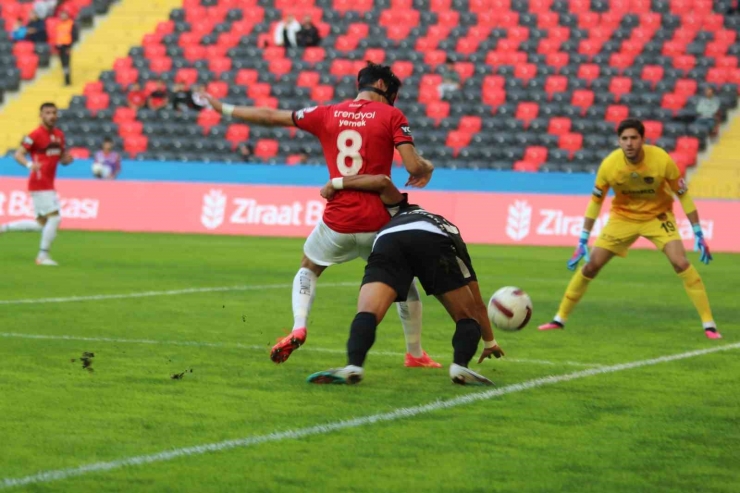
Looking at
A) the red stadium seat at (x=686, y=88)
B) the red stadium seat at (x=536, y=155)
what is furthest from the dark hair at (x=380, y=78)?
the red stadium seat at (x=686, y=88)

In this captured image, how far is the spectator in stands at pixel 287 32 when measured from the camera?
110ft

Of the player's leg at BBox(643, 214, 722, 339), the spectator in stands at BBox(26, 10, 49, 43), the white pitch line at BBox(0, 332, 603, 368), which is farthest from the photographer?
the spectator in stands at BBox(26, 10, 49, 43)

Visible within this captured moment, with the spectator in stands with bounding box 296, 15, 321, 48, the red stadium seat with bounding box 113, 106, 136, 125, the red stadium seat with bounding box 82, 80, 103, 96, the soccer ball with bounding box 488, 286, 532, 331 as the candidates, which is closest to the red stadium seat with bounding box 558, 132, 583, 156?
the spectator in stands with bounding box 296, 15, 321, 48

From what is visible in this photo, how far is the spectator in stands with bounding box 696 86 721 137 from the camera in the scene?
29094 mm

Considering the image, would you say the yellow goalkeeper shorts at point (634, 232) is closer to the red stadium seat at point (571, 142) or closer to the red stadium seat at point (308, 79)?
the red stadium seat at point (571, 142)

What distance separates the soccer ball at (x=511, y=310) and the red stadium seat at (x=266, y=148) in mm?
21540

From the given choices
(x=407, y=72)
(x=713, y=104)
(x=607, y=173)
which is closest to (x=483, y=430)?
(x=607, y=173)

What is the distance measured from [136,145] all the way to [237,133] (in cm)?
245

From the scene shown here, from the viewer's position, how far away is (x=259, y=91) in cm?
3234

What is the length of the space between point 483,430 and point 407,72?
85.4 feet

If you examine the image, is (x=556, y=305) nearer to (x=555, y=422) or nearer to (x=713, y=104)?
(x=555, y=422)

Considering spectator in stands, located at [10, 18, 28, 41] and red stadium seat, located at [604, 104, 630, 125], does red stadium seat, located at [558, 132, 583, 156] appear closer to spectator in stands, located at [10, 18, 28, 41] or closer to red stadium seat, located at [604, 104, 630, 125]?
red stadium seat, located at [604, 104, 630, 125]

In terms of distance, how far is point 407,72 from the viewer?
32094 mm

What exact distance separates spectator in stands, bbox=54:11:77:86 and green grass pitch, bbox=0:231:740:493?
21.2 meters
